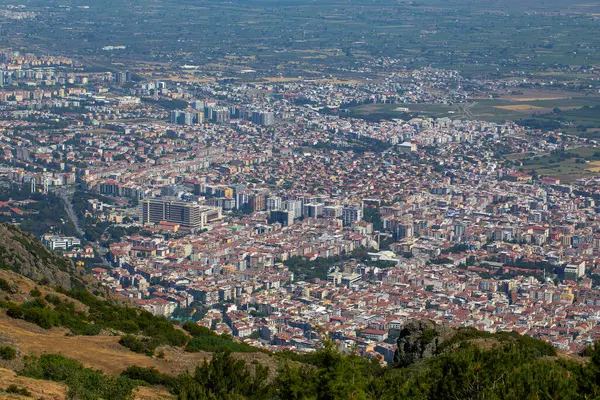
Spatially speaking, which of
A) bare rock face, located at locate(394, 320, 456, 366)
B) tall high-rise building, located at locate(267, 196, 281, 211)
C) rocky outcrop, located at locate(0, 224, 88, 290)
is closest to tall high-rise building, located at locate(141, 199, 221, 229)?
tall high-rise building, located at locate(267, 196, 281, 211)

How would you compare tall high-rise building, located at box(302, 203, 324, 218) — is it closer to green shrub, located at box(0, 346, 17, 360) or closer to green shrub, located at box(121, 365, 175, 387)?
green shrub, located at box(121, 365, 175, 387)

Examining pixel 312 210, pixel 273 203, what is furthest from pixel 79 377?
pixel 273 203

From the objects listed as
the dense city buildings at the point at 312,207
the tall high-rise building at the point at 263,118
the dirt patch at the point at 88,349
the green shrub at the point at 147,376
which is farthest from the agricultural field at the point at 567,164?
the green shrub at the point at 147,376

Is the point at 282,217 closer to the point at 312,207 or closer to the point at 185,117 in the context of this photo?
the point at 312,207

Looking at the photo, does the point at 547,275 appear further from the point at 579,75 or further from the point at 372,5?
the point at 372,5

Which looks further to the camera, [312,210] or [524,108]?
[524,108]

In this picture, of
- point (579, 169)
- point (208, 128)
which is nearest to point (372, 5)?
point (208, 128)
